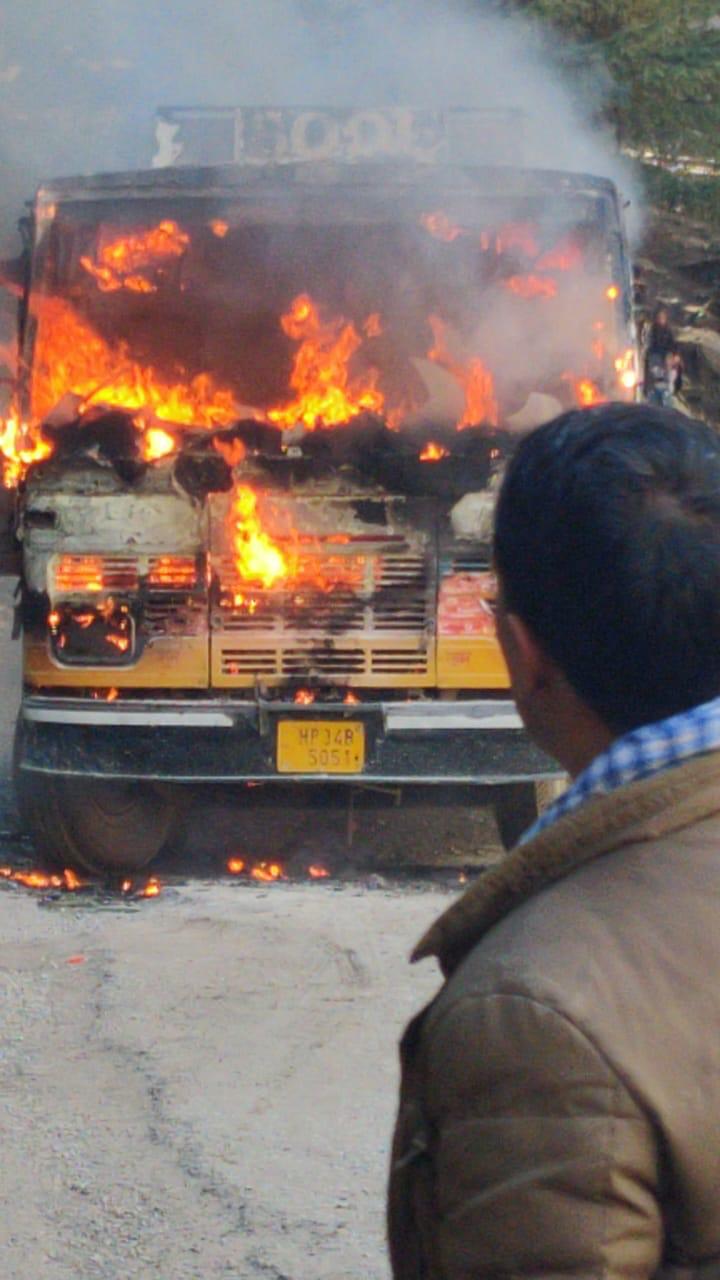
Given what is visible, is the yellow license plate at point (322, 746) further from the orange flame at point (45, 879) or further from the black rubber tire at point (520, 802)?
the orange flame at point (45, 879)

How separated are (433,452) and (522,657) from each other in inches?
210

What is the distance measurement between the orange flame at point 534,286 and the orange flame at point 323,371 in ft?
2.33

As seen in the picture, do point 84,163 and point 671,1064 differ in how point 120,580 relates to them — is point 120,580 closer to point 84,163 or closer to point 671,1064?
point 671,1064

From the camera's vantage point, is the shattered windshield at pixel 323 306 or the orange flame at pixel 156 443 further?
the shattered windshield at pixel 323 306

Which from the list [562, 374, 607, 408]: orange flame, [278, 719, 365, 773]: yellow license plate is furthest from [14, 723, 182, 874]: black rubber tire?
[562, 374, 607, 408]: orange flame

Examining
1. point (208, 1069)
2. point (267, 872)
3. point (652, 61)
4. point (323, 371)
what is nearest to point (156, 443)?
point (323, 371)

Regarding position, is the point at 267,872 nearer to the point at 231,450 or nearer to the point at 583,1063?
the point at 231,450

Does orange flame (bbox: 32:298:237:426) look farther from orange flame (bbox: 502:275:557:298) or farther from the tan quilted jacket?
the tan quilted jacket

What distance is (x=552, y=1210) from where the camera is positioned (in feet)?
4.37

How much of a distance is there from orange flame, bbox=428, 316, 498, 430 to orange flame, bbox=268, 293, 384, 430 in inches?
11.9

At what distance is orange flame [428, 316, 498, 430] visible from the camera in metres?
7.22

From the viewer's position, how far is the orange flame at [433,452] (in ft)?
22.6

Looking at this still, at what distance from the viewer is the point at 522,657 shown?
1.64 m

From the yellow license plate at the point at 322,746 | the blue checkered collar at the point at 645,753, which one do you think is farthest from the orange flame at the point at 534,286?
the blue checkered collar at the point at 645,753
